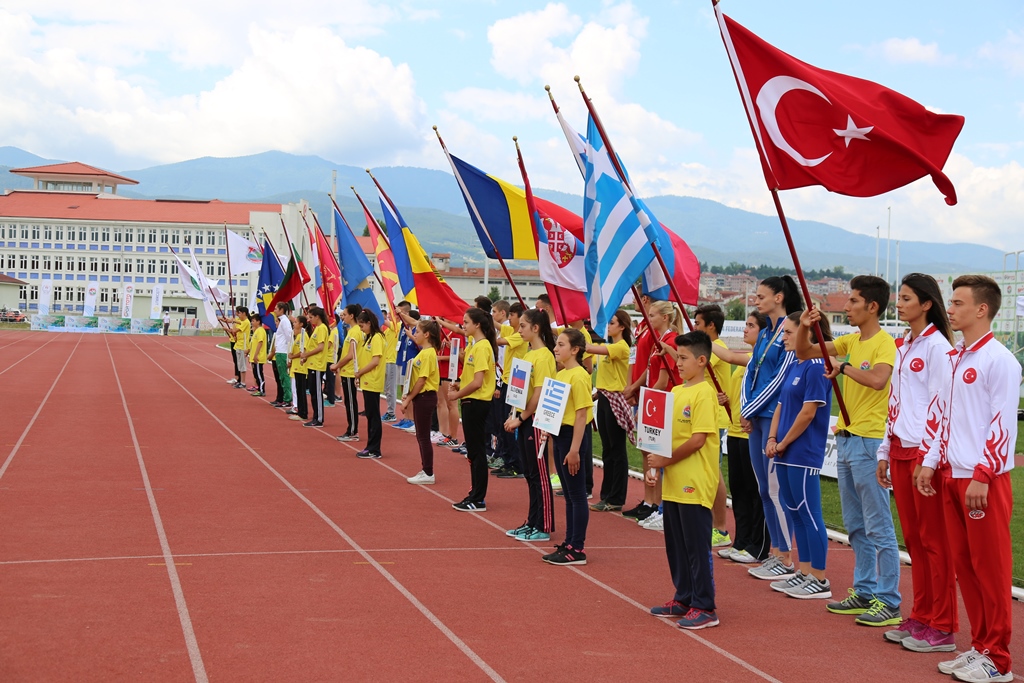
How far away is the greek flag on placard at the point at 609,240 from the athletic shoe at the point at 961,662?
3286 mm

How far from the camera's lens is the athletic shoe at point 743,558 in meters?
7.88

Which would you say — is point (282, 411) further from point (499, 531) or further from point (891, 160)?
point (891, 160)

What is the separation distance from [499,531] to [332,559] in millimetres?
1796

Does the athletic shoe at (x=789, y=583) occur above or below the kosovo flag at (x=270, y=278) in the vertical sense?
below

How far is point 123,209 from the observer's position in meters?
101

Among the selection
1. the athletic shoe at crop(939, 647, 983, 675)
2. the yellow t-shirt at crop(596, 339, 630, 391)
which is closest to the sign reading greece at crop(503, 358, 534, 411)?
the yellow t-shirt at crop(596, 339, 630, 391)

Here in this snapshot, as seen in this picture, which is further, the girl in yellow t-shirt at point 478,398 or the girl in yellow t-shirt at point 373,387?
the girl in yellow t-shirt at point 373,387

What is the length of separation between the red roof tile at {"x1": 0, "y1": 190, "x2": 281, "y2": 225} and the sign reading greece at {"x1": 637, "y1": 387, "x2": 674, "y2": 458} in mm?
92953

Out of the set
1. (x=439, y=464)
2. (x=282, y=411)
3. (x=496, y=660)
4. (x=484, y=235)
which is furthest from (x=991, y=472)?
(x=282, y=411)

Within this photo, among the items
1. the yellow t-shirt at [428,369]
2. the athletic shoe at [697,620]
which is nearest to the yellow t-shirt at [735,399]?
the athletic shoe at [697,620]

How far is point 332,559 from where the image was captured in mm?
7340

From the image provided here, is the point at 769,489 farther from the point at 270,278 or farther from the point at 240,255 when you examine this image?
the point at 240,255

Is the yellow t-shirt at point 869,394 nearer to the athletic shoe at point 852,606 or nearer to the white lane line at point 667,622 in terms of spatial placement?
the athletic shoe at point 852,606

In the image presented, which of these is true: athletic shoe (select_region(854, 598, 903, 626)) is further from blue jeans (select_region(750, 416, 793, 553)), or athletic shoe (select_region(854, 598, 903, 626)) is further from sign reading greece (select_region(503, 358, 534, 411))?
sign reading greece (select_region(503, 358, 534, 411))
